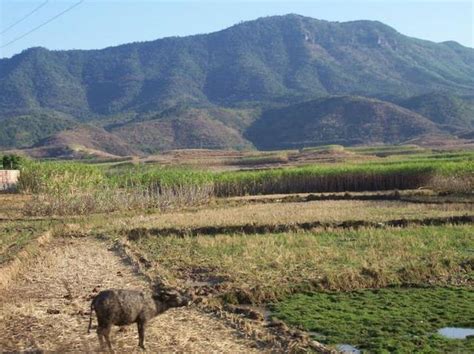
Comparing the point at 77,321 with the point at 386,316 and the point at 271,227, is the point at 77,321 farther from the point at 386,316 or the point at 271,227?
the point at 271,227

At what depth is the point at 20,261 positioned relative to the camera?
16.8m

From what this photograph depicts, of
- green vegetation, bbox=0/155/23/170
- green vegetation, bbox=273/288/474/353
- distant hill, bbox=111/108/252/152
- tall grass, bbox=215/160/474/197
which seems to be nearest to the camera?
green vegetation, bbox=273/288/474/353

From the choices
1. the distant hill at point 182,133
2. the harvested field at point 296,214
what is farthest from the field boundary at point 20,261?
the distant hill at point 182,133

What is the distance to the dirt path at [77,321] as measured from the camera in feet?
32.4

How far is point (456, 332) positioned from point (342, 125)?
111002 millimetres

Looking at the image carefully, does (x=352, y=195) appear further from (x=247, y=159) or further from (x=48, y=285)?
(x=247, y=159)

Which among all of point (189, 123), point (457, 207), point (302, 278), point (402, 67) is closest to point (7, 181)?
point (457, 207)

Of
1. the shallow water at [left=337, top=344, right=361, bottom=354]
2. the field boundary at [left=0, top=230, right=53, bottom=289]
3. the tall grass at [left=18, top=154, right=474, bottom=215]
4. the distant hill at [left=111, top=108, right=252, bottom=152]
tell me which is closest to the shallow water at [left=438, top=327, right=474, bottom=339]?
the shallow water at [left=337, top=344, right=361, bottom=354]

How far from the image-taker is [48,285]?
47.8 ft

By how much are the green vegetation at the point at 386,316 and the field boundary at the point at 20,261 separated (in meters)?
6.55

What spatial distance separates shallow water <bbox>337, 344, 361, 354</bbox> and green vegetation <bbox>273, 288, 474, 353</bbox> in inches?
3.7

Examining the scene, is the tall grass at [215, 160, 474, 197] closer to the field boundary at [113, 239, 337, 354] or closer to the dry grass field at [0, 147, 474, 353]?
the dry grass field at [0, 147, 474, 353]

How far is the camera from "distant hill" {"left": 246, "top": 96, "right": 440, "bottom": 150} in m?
114

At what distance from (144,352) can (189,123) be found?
123 m
